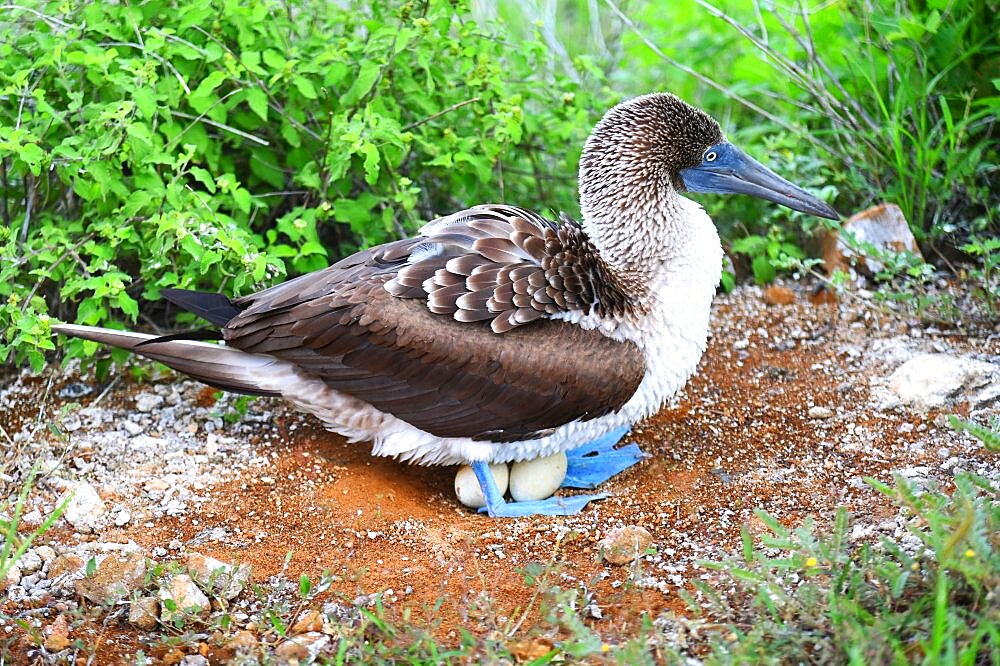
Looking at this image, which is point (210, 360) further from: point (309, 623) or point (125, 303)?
point (309, 623)

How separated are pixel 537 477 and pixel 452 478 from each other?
460 millimetres

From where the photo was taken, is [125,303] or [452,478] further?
[452,478]

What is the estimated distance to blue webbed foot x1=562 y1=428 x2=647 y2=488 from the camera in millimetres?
4750

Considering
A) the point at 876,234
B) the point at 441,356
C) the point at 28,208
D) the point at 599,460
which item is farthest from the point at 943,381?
the point at 28,208

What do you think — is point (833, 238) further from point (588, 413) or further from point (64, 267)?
point (64, 267)

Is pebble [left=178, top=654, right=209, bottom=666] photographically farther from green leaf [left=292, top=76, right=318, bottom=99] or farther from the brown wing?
green leaf [left=292, top=76, right=318, bottom=99]

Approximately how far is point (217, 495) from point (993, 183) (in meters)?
4.40

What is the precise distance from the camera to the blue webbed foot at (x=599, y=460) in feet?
15.6

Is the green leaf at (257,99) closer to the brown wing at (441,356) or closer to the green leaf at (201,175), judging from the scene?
the green leaf at (201,175)

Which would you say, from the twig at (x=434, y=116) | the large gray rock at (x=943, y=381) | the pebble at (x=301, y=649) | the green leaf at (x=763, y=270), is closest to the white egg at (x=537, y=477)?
the pebble at (x=301, y=649)

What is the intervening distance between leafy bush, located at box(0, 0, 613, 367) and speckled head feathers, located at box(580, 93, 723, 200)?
25.6 inches

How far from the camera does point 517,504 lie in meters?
4.56

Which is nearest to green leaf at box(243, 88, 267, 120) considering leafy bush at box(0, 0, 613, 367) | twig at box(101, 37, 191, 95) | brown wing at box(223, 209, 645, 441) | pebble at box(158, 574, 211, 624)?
leafy bush at box(0, 0, 613, 367)

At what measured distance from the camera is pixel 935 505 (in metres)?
3.23
